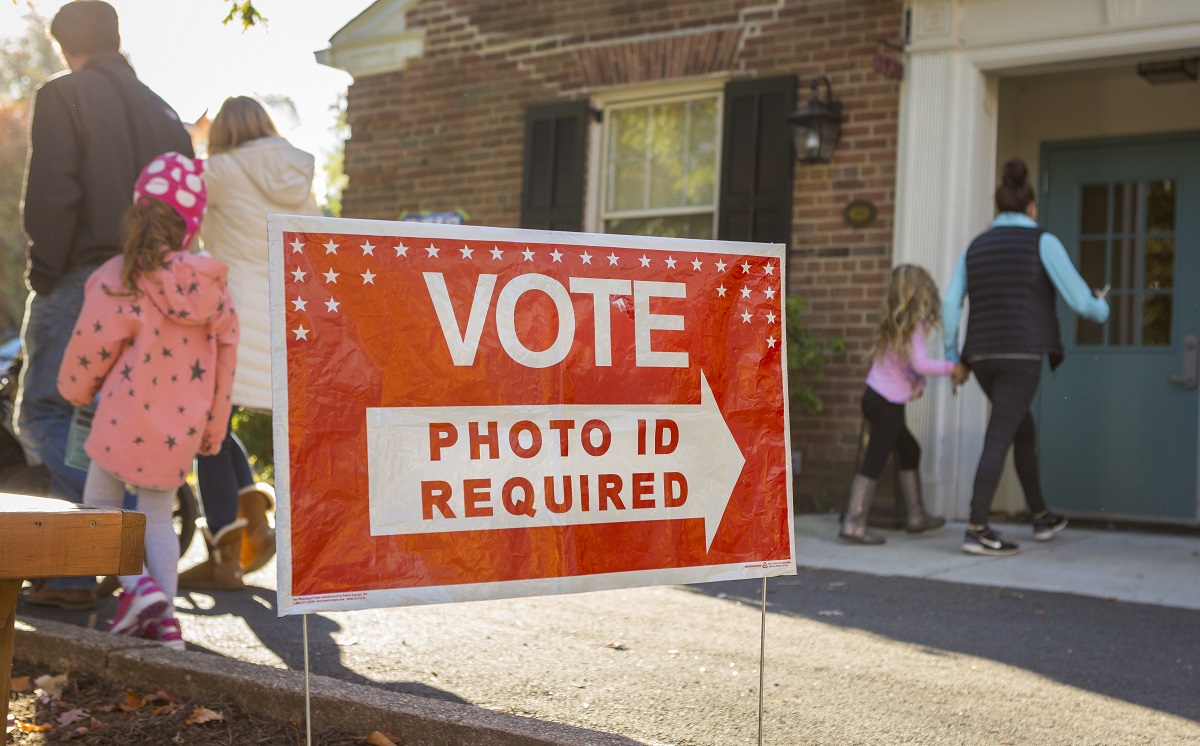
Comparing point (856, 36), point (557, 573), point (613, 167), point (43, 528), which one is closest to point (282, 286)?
point (43, 528)

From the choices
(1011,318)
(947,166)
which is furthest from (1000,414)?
(947,166)

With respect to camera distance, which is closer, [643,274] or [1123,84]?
[643,274]

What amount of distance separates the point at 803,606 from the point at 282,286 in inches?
128

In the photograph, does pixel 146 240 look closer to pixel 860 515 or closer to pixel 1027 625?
pixel 1027 625

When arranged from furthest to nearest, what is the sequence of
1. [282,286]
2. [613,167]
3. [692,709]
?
1. [613,167]
2. [692,709]
3. [282,286]

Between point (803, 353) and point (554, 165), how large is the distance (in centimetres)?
275

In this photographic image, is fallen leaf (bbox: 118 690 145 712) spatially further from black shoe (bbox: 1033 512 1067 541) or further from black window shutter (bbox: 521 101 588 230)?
black window shutter (bbox: 521 101 588 230)

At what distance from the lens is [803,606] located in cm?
534

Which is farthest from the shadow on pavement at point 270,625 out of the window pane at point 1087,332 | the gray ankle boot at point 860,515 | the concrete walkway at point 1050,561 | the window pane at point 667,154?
the window pane at point 1087,332

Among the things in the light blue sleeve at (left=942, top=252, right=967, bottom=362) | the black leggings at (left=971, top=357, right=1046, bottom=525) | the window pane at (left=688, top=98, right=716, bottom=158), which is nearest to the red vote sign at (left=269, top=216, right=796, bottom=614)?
the black leggings at (left=971, top=357, right=1046, bottom=525)

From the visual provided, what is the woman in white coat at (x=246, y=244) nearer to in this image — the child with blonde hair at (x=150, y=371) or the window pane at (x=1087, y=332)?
the child with blonde hair at (x=150, y=371)

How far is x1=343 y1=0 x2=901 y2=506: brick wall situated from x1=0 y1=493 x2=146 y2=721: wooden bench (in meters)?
6.35

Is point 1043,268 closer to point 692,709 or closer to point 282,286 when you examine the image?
point 692,709

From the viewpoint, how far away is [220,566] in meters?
5.40
